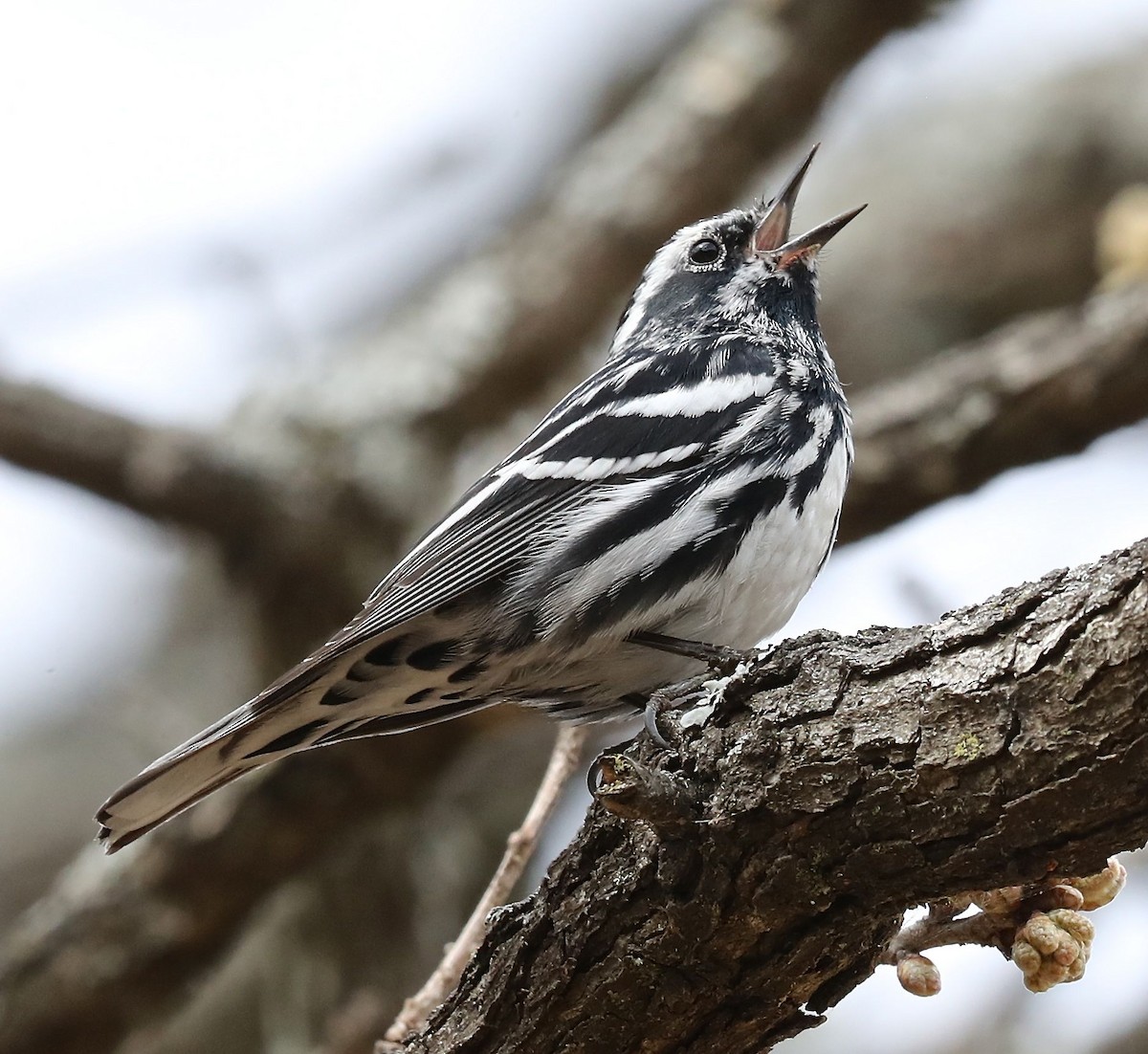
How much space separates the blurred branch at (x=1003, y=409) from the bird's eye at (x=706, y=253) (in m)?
1.17

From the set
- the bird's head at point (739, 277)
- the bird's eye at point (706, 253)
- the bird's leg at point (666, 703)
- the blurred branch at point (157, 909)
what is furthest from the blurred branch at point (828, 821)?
the blurred branch at point (157, 909)

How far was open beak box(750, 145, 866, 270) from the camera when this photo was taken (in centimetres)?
442

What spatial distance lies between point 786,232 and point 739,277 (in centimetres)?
30

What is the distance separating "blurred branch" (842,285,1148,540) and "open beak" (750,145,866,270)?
1111 mm

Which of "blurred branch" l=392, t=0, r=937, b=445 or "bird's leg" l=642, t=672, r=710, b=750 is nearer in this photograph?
"bird's leg" l=642, t=672, r=710, b=750

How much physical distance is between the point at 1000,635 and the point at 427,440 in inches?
183

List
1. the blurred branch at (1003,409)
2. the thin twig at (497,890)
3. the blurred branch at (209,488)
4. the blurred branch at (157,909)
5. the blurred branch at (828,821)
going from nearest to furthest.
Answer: the blurred branch at (828,821)
the thin twig at (497,890)
the blurred branch at (157,909)
the blurred branch at (1003,409)
the blurred branch at (209,488)

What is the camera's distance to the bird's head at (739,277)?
14.6 feet

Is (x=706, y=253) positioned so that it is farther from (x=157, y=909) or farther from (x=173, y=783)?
(x=157, y=909)

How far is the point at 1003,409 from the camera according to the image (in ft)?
17.9

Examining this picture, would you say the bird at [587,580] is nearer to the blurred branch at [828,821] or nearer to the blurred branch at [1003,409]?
the blurred branch at [828,821]

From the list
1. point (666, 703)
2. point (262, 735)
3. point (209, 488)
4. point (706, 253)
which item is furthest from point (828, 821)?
point (209, 488)

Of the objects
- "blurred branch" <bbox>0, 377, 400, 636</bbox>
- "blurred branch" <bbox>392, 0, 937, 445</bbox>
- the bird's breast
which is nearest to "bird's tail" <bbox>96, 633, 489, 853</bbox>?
the bird's breast

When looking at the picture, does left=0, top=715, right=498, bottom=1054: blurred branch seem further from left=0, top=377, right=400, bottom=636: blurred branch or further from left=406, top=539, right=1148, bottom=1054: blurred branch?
left=406, top=539, right=1148, bottom=1054: blurred branch
